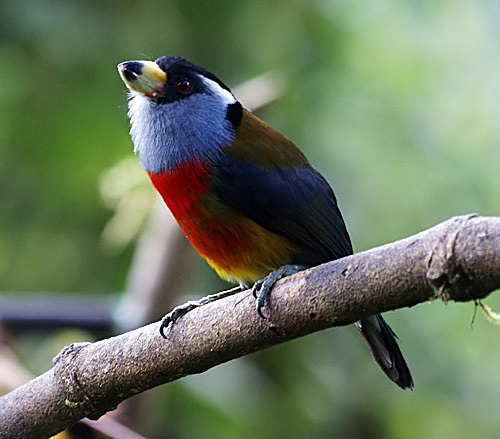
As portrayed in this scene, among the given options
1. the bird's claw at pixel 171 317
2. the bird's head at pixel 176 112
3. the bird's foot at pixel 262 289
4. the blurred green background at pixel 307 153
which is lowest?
the blurred green background at pixel 307 153

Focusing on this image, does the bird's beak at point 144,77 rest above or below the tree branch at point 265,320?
above

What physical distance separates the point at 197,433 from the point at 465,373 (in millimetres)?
1457

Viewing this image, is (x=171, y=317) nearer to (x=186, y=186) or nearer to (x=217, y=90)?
(x=186, y=186)

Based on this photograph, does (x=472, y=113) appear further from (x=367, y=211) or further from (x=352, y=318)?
(x=352, y=318)

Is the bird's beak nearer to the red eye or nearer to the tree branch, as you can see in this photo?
the red eye

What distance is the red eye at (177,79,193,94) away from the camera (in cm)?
278

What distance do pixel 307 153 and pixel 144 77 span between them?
177cm

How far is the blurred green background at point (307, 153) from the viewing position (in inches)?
169

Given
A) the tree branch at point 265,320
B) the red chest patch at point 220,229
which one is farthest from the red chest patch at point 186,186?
the tree branch at point 265,320

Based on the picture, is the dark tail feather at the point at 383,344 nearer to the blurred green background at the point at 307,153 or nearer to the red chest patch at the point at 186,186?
the red chest patch at the point at 186,186

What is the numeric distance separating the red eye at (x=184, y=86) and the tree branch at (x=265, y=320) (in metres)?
0.84

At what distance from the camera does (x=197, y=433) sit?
4.06 m

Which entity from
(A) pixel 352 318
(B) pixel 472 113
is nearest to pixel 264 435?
(B) pixel 472 113

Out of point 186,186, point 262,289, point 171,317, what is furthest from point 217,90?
point 262,289
